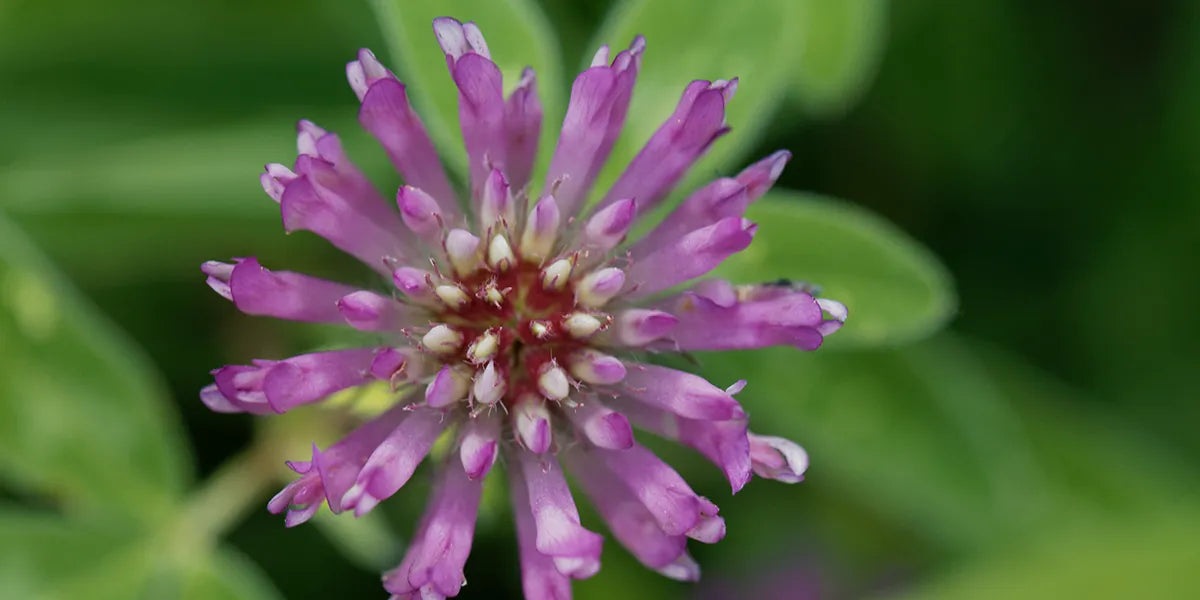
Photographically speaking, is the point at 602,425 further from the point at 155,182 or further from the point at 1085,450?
the point at 1085,450

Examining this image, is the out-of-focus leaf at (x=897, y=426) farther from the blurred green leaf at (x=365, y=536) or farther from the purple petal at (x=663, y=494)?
the purple petal at (x=663, y=494)

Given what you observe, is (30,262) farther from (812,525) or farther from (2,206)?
(812,525)

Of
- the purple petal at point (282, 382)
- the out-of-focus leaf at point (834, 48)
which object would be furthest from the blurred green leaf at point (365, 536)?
the out-of-focus leaf at point (834, 48)

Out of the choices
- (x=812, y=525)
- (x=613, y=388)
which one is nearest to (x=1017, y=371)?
(x=812, y=525)

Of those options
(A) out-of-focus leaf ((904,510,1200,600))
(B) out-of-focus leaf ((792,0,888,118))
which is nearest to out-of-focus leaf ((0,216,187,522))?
(B) out-of-focus leaf ((792,0,888,118))

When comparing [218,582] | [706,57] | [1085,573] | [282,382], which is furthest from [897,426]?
[282,382]
